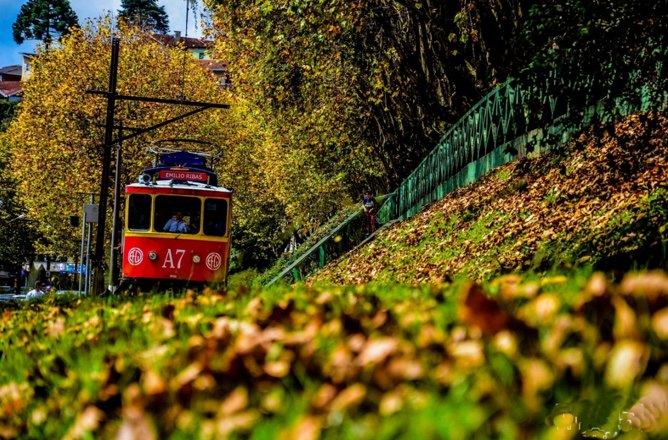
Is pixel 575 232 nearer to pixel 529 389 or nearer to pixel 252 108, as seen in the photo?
pixel 529 389

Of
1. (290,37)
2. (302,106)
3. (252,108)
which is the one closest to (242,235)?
(252,108)

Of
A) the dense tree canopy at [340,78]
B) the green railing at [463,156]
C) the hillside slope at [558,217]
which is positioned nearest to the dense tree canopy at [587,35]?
the dense tree canopy at [340,78]

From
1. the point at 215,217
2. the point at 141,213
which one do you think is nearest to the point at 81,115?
the point at 141,213

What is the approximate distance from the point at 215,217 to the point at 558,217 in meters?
9.41

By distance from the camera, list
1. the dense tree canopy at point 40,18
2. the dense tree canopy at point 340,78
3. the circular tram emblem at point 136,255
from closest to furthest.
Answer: the dense tree canopy at point 340,78 < the circular tram emblem at point 136,255 < the dense tree canopy at point 40,18

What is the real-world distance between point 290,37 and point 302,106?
6.21 m

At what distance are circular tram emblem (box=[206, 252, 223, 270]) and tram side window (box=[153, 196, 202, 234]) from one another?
64 centimetres

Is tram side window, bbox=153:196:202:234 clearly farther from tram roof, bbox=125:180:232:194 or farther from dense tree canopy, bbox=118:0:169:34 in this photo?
dense tree canopy, bbox=118:0:169:34

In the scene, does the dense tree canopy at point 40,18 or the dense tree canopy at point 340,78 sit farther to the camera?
the dense tree canopy at point 40,18

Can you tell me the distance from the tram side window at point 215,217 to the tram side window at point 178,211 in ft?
0.63

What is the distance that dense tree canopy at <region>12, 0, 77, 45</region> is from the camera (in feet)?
434

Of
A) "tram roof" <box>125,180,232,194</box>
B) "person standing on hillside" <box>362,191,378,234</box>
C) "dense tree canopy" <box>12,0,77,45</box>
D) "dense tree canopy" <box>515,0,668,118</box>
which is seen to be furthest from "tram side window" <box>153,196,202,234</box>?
"dense tree canopy" <box>12,0,77,45</box>

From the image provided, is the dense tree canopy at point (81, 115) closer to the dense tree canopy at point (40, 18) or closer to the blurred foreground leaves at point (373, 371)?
the blurred foreground leaves at point (373, 371)

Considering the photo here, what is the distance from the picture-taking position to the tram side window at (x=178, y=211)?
21.2 metres
